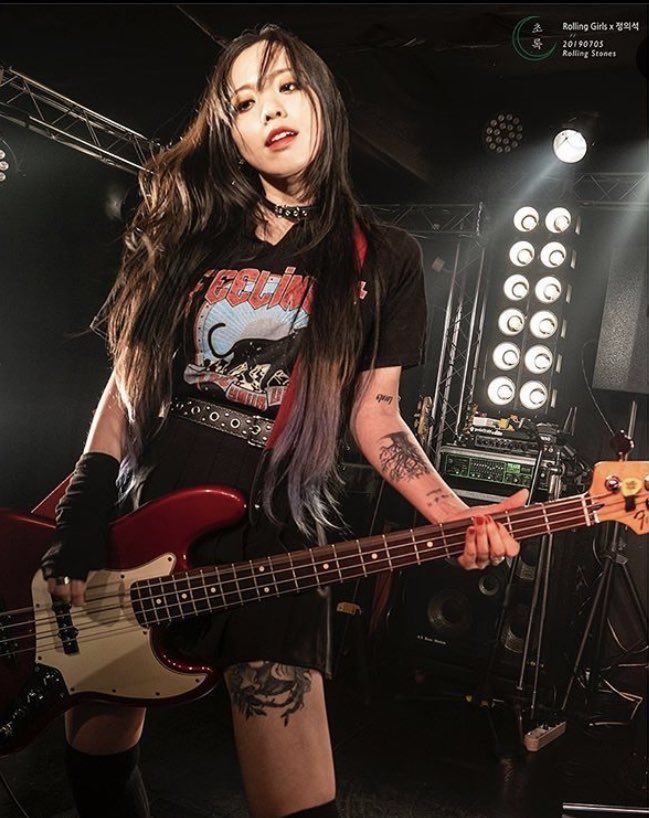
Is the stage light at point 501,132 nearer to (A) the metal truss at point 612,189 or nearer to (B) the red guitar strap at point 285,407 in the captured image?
(A) the metal truss at point 612,189

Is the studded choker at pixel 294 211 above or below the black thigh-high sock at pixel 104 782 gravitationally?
above

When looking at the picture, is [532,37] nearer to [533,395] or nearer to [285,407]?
[533,395]

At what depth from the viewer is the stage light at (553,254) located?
126 inches

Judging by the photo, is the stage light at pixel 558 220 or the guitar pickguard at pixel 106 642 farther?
the stage light at pixel 558 220

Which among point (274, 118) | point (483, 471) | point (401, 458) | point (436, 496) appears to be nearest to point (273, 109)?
point (274, 118)

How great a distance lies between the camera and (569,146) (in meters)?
3.33

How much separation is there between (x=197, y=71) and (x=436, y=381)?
60.9 inches

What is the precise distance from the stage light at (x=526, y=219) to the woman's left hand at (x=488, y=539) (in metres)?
2.11

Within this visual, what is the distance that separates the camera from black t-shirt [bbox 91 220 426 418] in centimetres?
168

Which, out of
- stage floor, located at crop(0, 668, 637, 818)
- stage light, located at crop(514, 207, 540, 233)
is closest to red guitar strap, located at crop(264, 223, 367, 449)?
stage floor, located at crop(0, 668, 637, 818)

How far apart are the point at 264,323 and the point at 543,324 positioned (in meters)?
1.76

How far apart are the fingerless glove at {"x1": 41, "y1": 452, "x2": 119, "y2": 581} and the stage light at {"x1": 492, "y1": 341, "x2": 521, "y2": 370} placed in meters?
1.92

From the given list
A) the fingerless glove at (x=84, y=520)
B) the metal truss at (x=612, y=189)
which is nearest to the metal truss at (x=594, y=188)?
the metal truss at (x=612, y=189)

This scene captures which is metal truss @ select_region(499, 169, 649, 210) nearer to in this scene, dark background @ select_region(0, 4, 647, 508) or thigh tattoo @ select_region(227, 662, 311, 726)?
dark background @ select_region(0, 4, 647, 508)
